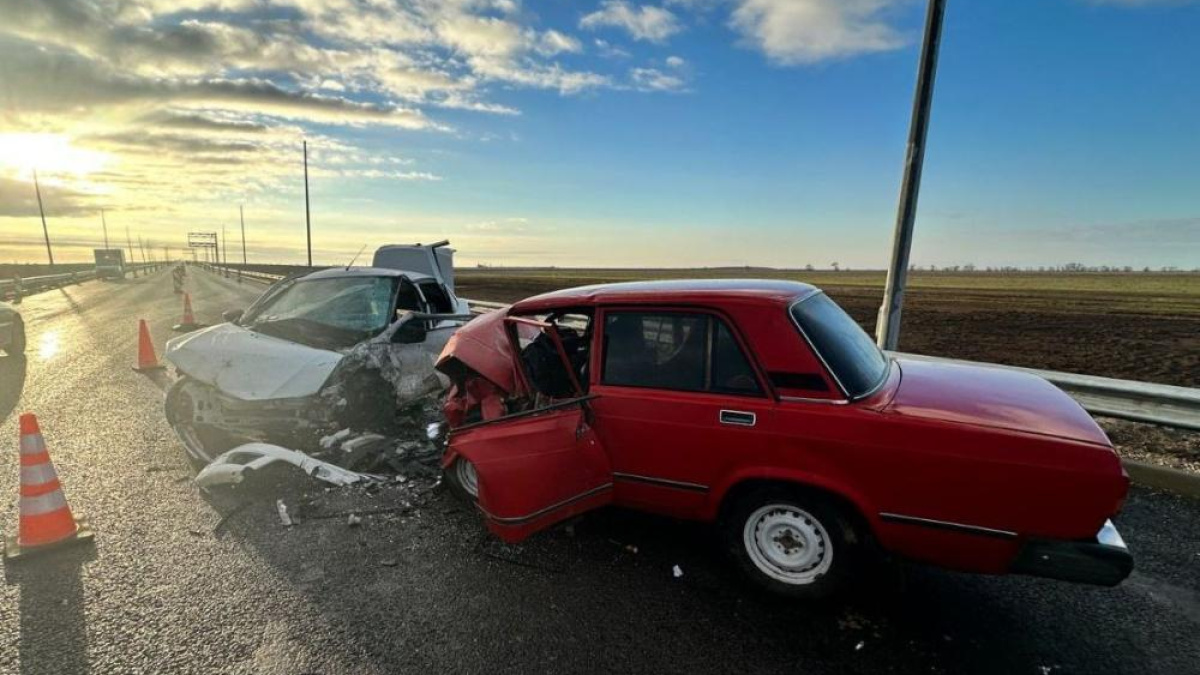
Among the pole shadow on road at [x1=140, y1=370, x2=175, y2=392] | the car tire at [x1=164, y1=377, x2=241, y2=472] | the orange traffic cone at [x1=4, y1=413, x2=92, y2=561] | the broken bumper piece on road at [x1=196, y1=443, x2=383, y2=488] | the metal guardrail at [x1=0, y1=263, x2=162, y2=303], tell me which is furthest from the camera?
the metal guardrail at [x1=0, y1=263, x2=162, y2=303]

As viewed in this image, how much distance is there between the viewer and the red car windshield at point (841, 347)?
3000 millimetres

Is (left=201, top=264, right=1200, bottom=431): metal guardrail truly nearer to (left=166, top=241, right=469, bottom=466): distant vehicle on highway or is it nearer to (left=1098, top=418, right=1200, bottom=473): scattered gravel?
(left=1098, top=418, right=1200, bottom=473): scattered gravel

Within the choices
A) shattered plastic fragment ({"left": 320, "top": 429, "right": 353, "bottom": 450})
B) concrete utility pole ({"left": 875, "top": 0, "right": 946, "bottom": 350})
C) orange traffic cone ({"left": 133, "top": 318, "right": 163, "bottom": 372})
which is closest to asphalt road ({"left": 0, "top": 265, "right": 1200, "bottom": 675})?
shattered plastic fragment ({"left": 320, "top": 429, "right": 353, "bottom": 450})

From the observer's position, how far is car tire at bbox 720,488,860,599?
9.53 feet

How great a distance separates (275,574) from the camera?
3.33 meters

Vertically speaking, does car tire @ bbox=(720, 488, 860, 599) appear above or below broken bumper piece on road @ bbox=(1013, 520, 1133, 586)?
below

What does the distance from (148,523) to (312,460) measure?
1.12 metres

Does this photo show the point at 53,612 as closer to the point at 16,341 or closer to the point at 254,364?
the point at 254,364

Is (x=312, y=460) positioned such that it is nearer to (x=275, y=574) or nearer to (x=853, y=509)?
(x=275, y=574)

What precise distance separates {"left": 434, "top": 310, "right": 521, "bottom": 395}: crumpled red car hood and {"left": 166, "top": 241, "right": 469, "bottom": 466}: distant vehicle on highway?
1.53m

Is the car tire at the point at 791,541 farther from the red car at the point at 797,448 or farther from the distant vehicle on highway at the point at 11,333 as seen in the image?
the distant vehicle on highway at the point at 11,333

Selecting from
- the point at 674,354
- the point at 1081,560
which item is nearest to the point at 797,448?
the point at 674,354

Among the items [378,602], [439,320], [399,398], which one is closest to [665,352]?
[378,602]

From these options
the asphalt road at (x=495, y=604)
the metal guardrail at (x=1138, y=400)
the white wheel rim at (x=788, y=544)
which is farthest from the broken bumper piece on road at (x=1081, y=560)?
the metal guardrail at (x=1138, y=400)
